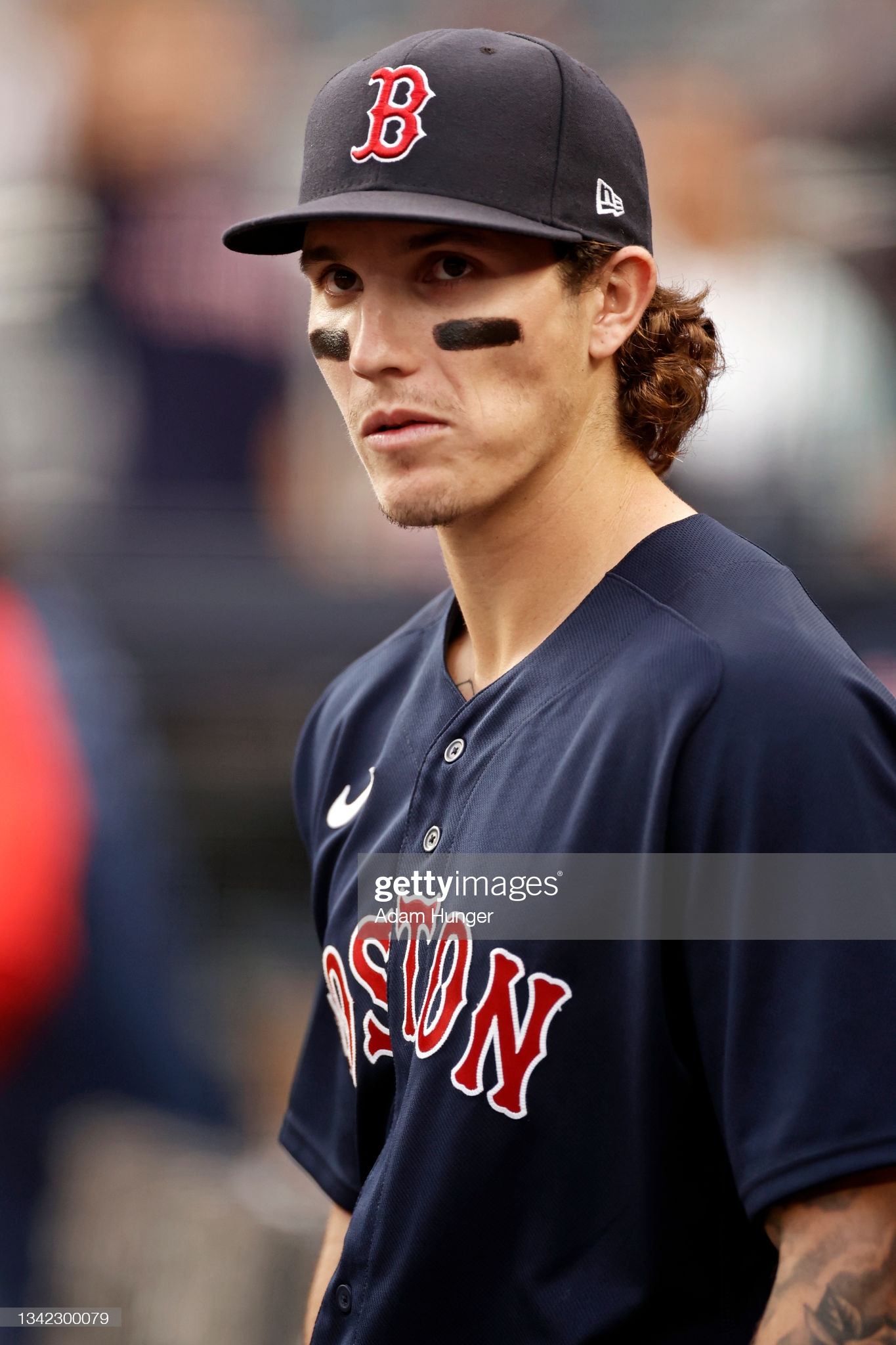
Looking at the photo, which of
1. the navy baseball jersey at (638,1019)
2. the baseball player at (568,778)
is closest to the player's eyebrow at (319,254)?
the baseball player at (568,778)

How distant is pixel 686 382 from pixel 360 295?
46 cm

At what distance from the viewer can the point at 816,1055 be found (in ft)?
4.10

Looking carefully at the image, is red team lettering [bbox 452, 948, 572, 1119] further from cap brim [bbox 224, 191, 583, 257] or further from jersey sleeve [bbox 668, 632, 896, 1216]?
cap brim [bbox 224, 191, 583, 257]

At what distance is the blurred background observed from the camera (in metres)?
4.04

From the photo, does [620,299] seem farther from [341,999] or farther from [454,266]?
[341,999]

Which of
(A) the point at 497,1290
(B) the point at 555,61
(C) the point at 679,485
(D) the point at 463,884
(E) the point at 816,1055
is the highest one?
(B) the point at 555,61

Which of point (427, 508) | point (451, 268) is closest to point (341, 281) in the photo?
point (451, 268)

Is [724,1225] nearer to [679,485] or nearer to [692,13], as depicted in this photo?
[679,485]

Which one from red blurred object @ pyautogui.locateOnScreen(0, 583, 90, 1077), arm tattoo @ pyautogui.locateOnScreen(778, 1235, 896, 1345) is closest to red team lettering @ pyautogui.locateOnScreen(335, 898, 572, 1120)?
arm tattoo @ pyautogui.locateOnScreen(778, 1235, 896, 1345)

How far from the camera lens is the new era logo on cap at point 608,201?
1.61 m

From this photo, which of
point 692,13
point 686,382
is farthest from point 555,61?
point 692,13

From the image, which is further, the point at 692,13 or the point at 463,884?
the point at 692,13

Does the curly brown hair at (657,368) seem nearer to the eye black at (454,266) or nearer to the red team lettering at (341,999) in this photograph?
the eye black at (454,266)

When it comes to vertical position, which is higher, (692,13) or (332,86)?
(692,13)
